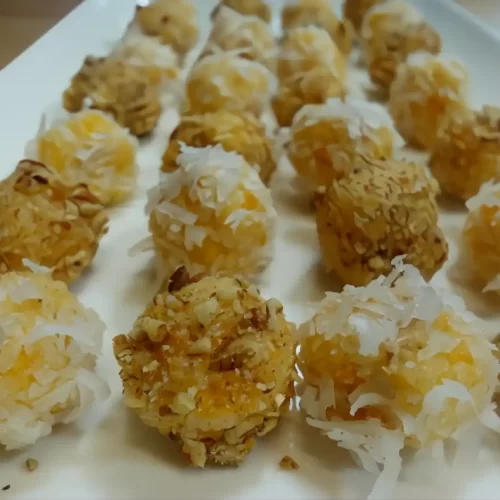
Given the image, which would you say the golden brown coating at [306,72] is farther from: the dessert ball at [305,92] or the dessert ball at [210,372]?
the dessert ball at [210,372]

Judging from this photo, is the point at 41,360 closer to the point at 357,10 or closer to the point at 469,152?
the point at 469,152

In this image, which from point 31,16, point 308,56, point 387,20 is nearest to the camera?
point 308,56

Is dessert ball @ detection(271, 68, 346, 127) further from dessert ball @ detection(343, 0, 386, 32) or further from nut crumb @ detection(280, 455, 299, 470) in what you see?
nut crumb @ detection(280, 455, 299, 470)

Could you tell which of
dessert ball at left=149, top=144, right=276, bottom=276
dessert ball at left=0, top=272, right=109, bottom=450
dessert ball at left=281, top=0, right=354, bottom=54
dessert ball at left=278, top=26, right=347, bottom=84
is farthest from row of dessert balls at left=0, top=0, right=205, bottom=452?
dessert ball at left=281, top=0, right=354, bottom=54

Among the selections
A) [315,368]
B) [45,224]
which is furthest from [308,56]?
[315,368]

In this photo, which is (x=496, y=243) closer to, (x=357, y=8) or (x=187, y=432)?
(x=187, y=432)

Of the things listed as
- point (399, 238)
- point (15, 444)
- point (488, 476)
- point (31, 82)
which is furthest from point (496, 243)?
point (31, 82)
